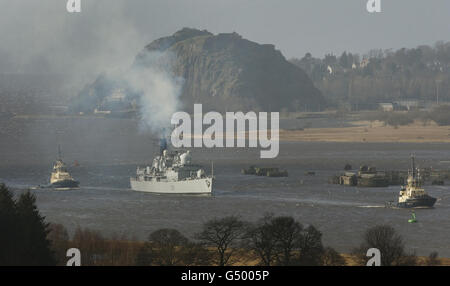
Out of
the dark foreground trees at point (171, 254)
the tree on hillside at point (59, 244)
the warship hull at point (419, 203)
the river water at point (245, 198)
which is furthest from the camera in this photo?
the warship hull at point (419, 203)

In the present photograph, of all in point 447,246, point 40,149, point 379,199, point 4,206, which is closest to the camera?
point 4,206

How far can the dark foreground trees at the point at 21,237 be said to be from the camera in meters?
47.5

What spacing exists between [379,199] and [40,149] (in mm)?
97590

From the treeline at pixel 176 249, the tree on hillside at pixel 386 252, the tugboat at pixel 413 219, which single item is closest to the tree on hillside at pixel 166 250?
the treeline at pixel 176 249

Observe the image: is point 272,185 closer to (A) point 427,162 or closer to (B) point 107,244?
(A) point 427,162

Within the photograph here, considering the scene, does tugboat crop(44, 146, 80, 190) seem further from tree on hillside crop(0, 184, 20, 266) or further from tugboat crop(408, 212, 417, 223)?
tree on hillside crop(0, 184, 20, 266)

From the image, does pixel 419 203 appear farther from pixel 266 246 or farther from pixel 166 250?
pixel 166 250

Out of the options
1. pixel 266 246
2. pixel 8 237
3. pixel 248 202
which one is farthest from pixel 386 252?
pixel 248 202

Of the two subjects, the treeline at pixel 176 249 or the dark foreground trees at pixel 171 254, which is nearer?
the treeline at pixel 176 249

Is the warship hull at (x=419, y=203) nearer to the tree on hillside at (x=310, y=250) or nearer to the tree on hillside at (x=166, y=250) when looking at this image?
the tree on hillside at (x=310, y=250)

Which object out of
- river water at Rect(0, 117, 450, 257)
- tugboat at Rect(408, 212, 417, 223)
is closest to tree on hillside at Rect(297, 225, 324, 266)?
river water at Rect(0, 117, 450, 257)
